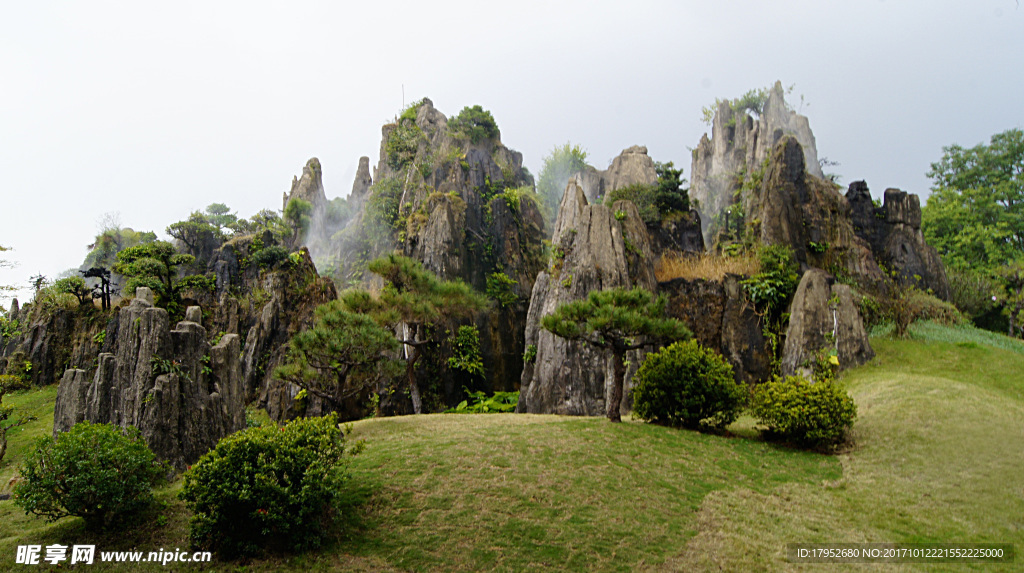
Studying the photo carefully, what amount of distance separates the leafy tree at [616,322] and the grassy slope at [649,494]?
153 cm

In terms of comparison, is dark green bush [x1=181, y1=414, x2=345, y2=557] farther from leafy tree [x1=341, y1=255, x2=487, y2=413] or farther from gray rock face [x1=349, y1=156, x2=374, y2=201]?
gray rock face [x1=349, y1=156, x2=374, y2=201]

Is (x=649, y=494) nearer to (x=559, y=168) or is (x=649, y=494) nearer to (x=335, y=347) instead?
(x=335, y=347)

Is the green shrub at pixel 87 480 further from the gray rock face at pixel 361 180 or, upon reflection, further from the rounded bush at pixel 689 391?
the gray rock face at pixel 361 180

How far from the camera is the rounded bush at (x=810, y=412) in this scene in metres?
9.16

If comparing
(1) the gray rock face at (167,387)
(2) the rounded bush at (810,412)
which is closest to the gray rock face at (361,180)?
(1) the gray rock face at (167,387)

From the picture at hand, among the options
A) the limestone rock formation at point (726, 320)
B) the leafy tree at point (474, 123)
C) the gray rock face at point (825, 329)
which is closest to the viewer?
the gray rock face at point (825, 329)

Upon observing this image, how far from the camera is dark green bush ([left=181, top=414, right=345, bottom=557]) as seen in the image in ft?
17.1

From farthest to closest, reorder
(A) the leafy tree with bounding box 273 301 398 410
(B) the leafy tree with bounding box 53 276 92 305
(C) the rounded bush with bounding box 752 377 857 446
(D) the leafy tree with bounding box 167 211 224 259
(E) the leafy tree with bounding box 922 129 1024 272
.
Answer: (D) the leafy tree with bounding box 167 211 224 259 < (E) the leafy tree with bounding box 922 129 1024 272 < (B) the leafy tree with bounding box 53 276 92 305 < (A) the leafy tree with bounding box 273 301 398 410 < (C) the rounded bush with bounding box 752 377 857 446

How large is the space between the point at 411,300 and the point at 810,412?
887 centimetres

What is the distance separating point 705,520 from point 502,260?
17408mm

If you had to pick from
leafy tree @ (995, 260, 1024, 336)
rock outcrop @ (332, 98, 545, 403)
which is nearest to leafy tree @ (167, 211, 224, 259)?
rock outcrop @ (332, 98, 545, 403)

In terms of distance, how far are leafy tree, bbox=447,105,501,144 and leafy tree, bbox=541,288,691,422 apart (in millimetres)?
19791

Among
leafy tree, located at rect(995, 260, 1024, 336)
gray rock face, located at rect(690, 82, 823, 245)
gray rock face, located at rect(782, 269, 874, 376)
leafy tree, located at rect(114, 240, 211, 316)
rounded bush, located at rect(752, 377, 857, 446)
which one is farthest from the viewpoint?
gray rock face, located at rect(690, 82, 823, 245)

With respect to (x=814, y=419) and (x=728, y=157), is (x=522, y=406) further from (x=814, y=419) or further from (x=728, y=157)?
(x=728, y=157)
